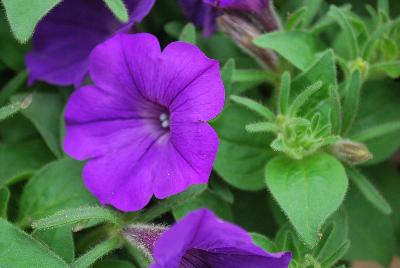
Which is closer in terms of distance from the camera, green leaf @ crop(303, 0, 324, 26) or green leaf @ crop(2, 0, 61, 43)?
green leaf @ crop(2, 0, 61, 43)

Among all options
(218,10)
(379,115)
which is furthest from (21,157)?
(379,115)

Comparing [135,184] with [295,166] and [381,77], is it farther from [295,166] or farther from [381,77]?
[381,77]

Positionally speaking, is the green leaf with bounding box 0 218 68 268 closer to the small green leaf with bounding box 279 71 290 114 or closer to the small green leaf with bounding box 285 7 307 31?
the small green leaf with bounding box 279 71 290 114

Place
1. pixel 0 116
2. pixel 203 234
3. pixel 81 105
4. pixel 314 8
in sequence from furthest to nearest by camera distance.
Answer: pixel 314 8 → pixel 81 105 → pixel 0 116 → pixel 203 234

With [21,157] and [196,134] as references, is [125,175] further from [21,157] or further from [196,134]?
[21,157]

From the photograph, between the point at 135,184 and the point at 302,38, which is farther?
the point at 302,38

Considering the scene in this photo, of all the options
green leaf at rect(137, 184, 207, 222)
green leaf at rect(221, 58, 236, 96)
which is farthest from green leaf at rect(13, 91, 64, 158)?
green leaf at rect(221, 58, 236, 96)

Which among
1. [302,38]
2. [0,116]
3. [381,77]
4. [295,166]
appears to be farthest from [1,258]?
[381,77]
